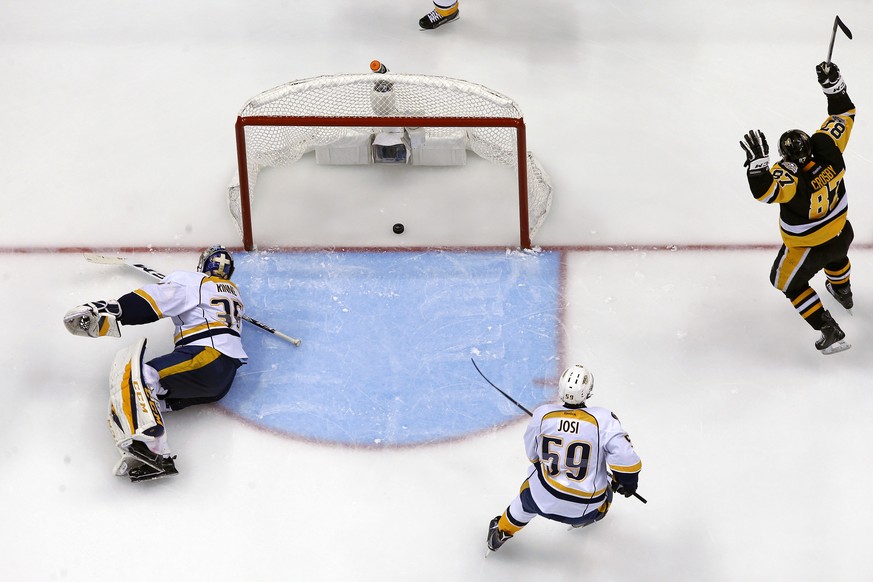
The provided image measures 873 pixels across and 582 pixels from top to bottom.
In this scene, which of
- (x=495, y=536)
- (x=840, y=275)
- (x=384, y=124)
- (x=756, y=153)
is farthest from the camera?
(x=384, y=124)

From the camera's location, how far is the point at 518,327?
17.3ft

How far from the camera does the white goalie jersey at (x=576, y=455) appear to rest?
13.3 ft

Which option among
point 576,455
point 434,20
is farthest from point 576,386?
point 434,20

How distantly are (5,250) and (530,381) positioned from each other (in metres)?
2.48

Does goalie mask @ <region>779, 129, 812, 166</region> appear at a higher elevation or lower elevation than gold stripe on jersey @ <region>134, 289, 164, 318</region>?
higher

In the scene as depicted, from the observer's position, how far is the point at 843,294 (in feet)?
17.3

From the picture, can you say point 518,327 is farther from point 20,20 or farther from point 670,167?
point 20,20

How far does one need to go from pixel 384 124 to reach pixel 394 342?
95 cm

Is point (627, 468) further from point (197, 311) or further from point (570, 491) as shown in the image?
point (197, 311)

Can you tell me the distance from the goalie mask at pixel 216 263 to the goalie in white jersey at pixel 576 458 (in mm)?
1643

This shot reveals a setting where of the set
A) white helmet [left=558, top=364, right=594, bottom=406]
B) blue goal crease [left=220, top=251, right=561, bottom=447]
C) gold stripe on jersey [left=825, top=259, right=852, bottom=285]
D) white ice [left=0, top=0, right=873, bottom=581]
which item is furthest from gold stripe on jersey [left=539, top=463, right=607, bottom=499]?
gold stripe on jersey [left=825, top=259, right=852, bottom=285]

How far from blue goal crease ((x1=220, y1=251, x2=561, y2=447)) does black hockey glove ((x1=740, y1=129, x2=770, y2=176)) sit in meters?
1.14

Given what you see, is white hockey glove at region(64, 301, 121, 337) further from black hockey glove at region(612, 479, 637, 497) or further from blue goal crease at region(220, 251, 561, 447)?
black hockey glove at region(612, 479, 637, 497)

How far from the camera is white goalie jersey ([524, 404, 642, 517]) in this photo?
405 centimetres
